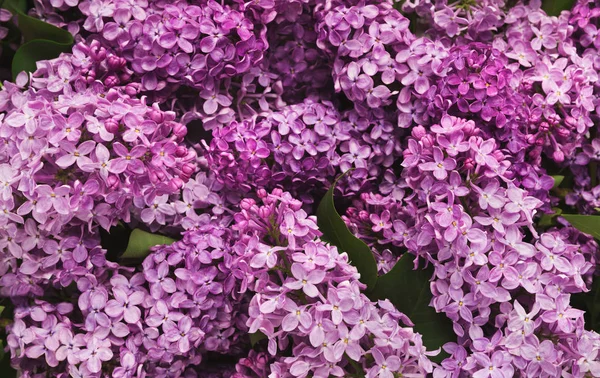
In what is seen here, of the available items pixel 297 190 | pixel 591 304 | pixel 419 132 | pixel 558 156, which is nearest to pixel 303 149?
pixel 297 190

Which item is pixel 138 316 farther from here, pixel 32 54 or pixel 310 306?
pixel 32 54

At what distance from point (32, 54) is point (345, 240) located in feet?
2.38

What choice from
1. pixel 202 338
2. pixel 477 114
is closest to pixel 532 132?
pixel 477 114

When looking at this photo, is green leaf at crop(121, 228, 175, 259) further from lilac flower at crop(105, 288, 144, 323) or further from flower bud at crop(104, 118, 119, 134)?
flower bud at crop(104, 118, 119, 134)

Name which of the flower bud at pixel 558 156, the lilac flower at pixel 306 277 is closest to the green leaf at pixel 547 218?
the flower bud at pixel 558 156

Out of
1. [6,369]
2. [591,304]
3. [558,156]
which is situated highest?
[558,156]

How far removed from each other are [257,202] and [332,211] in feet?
0.51

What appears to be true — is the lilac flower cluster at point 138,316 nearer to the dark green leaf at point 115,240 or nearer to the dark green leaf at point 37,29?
the dark green leaf at point 115,240

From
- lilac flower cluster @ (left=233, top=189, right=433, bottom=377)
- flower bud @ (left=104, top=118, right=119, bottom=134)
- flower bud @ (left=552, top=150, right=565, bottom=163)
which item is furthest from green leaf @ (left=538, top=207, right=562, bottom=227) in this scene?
flower bud @ (left=104, top=118, right=119, bottom=134)

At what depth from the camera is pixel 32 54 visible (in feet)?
4.83

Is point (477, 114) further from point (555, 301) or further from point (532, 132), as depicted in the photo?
point (555, 301)

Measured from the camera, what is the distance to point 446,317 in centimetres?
135

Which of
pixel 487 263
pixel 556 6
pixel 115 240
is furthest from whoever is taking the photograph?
pixel 556 6

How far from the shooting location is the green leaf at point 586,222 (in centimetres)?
135
